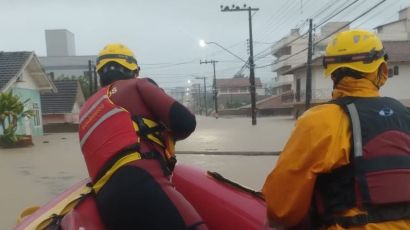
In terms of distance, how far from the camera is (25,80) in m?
32.6

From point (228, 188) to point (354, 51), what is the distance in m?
1.58

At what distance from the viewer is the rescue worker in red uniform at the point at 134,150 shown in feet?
8.48

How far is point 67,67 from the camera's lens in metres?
99.0

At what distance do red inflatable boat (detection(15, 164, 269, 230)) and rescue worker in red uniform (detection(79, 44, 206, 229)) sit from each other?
0.12 m

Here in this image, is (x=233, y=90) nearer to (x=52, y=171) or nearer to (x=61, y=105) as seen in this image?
(x=61, y=105)

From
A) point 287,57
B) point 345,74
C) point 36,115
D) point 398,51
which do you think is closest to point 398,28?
point 287,57

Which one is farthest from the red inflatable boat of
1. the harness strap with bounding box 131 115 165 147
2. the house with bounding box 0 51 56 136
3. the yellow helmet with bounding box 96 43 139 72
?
the house with bounding box 0 51 56 136

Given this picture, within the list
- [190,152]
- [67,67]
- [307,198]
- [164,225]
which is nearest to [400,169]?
[307,198]

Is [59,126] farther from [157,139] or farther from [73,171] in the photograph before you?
[157,139]

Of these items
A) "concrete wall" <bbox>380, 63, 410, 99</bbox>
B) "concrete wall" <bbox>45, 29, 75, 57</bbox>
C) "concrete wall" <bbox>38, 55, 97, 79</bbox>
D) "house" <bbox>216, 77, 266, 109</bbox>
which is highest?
"concrete wall" <bbox>45, 29, 75, 57</bbox>

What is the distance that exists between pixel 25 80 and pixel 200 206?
103 feet

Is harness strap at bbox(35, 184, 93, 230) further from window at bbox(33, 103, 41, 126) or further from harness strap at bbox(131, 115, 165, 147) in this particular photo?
window at bbox(33, 103, 41, 126)

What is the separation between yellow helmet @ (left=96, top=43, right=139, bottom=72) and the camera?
3.06 m

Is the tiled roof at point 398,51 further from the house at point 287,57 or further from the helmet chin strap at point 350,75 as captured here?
the helmet chin strap at point 350,75
